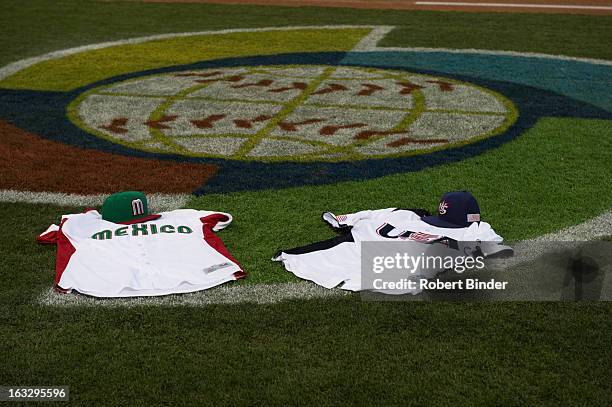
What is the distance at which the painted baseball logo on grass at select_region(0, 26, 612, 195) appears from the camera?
8773mm

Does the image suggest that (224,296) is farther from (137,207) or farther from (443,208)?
(443,208)

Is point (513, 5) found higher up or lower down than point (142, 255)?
lower down

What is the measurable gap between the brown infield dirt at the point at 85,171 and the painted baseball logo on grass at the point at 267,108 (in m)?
0.02

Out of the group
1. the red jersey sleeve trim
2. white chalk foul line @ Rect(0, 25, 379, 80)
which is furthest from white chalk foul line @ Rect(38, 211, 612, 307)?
white chalk foul line @ Rect(0, 25, 379, 80)

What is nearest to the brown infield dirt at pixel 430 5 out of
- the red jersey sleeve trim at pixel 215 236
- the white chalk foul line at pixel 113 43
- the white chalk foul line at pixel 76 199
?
the white chalk foul line at pixel 113 43

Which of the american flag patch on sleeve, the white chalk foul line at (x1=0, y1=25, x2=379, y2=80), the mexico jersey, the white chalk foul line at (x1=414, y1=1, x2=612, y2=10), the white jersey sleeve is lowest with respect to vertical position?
the white chalk foul line at (x1=414, y1=1, x2=612, y2=10)

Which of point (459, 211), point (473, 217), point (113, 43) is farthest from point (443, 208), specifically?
point (113, 43)

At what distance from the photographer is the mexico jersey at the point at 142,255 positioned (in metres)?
5.99

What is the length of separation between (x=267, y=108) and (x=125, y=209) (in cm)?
449

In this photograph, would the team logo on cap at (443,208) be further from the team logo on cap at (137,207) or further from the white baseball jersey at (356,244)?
the team logo on cap at (137,207)

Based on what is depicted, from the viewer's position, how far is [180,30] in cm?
1738

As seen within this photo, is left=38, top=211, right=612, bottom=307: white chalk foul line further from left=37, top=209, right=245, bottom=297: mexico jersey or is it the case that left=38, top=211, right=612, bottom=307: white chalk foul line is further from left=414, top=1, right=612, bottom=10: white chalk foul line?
left=414, top=1, right=612, bottom=10: white chalk foul line

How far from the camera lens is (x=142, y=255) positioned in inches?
251

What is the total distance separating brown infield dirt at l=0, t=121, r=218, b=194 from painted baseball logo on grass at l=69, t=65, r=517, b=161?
21.8 inches
